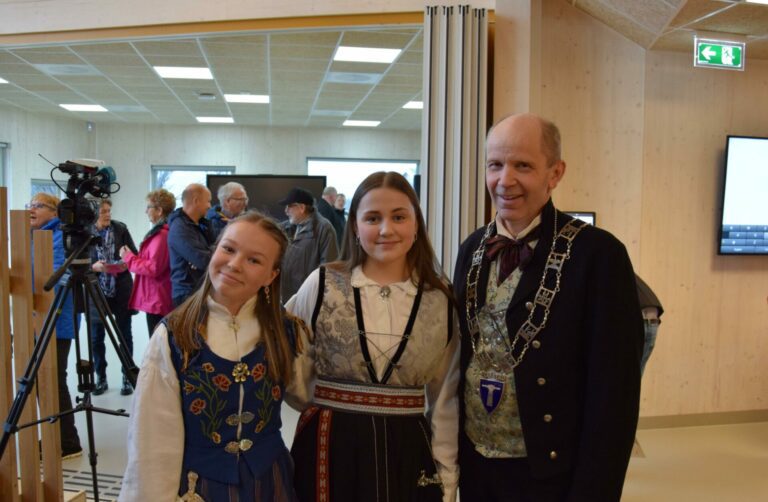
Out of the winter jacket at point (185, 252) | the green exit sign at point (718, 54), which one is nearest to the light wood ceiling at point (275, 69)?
the green exit sign at point (718, 54)

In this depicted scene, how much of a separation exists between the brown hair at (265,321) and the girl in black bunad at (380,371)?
3.3 inches

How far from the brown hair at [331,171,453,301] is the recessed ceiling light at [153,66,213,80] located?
608cm

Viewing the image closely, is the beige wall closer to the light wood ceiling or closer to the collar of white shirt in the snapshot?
the light wood ceiling

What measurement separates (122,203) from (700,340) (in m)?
10.8

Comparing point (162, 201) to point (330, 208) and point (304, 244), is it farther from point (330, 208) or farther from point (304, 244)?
point (330, 208)

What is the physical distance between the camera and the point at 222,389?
4.73 feet

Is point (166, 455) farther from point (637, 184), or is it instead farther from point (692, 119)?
point (692, 119)

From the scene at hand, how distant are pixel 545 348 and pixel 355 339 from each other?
1.56 ft

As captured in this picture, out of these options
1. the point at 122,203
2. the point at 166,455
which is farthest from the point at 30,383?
the point at 122,203

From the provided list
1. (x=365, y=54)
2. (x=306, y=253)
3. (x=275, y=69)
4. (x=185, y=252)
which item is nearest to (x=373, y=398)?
(x=185, y=252)

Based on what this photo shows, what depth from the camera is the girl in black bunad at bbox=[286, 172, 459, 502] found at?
147 centimetres

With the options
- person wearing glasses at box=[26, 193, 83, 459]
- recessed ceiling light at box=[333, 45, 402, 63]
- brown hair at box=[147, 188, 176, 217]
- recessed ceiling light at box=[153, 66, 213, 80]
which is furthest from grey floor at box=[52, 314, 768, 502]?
recessed ceiling light at box=[153, 66, 213, 80]

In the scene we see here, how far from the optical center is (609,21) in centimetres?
392

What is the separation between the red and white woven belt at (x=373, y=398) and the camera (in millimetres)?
1501
